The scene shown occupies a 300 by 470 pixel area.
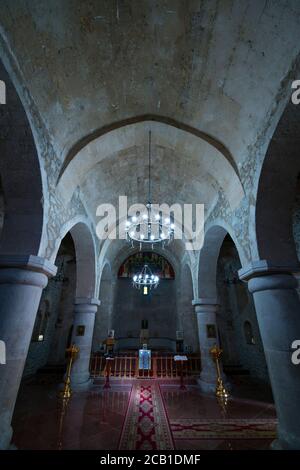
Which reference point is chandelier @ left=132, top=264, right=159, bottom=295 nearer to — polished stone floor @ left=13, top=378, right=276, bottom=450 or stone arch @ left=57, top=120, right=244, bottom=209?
polished stone floor @ left=13, top=378, right=276, bottom=450

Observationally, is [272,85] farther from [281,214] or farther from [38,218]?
[38,218]

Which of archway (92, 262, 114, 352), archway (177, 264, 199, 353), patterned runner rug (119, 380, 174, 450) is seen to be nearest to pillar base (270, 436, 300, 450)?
patterned runner rug (119, 380, 174, 450)

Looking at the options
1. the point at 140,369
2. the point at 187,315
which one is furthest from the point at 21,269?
the point at 187,315

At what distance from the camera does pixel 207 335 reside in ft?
24.0

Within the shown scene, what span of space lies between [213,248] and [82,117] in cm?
554

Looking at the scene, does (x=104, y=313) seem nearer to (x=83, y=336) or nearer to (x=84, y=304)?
(x=83, y=336)

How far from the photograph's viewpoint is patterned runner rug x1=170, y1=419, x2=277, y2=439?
12.2ft

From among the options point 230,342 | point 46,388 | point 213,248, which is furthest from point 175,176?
point 230,342

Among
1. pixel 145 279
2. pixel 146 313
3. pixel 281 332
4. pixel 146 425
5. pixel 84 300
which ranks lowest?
pixel 146 425

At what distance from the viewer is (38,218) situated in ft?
11.6

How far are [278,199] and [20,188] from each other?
14.8ft

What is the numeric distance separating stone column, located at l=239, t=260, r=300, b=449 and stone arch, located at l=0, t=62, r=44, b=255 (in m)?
3.79

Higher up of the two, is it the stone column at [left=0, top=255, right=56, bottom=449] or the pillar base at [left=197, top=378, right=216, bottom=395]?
the stone column at [left=0, top=255, right=56, bottom=449]

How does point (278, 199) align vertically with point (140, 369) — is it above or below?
above
